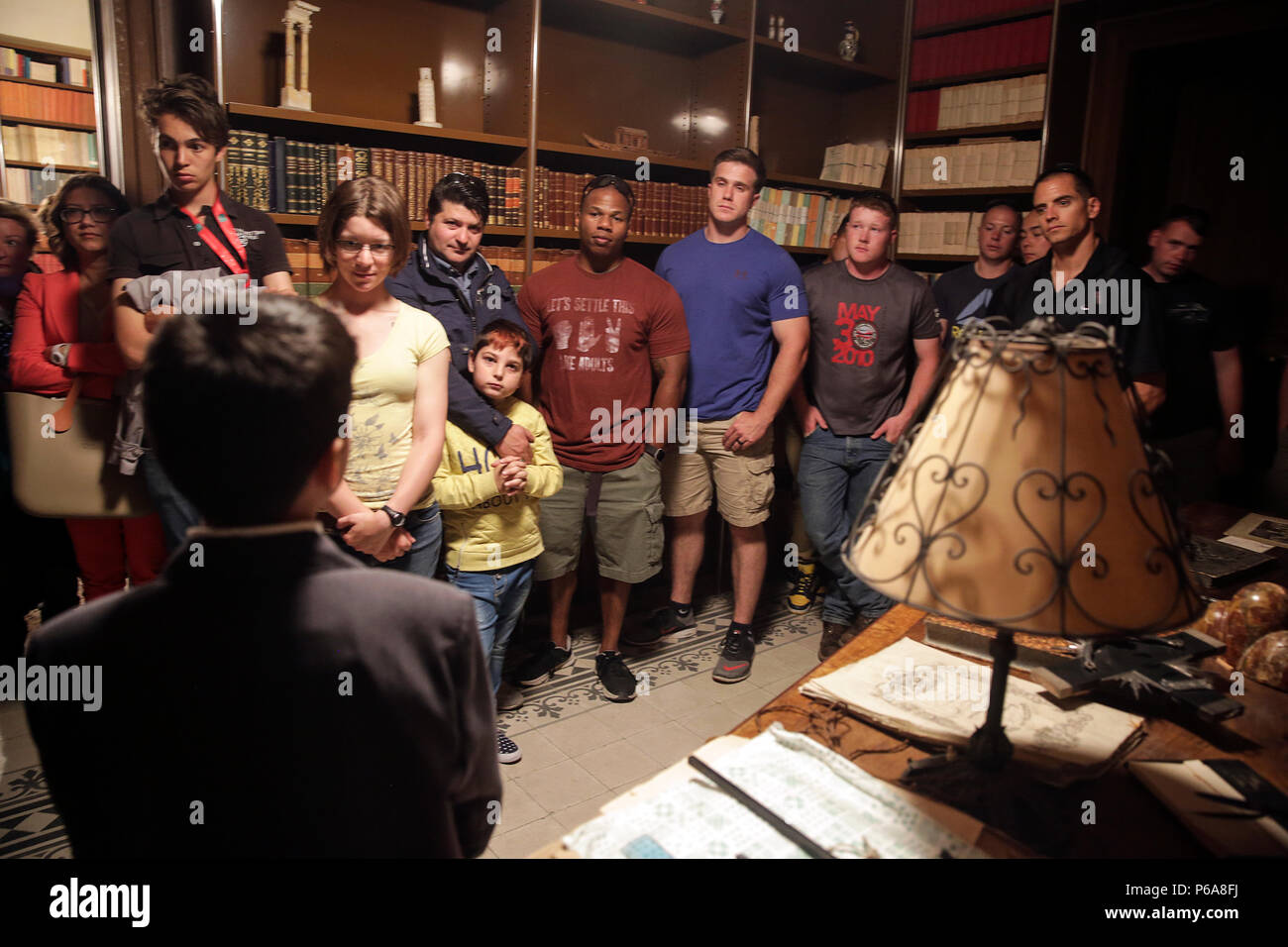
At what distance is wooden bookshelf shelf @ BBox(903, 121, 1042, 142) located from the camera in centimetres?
382

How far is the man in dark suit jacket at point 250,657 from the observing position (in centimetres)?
67

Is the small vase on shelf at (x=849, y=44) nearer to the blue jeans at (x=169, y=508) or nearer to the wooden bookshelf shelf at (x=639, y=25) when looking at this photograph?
the wooden bookshelf shelf at (x=639, y=25)

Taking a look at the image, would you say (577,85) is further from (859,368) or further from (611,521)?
(611,521)

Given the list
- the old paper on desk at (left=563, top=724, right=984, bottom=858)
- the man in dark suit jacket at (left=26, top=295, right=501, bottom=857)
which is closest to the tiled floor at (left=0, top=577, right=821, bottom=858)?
the old paper on desk at (left=563, top=724, right=984, bottom=858)

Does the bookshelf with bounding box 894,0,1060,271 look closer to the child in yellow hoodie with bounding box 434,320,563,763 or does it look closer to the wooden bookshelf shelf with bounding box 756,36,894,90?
the wooden bookshelf shelf with bounding box 756,36,894,90

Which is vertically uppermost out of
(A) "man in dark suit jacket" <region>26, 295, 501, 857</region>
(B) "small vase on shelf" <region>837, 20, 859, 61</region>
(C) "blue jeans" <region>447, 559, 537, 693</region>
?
(B) "small vase on shelf" <region>837, 20, 859, 61</region>

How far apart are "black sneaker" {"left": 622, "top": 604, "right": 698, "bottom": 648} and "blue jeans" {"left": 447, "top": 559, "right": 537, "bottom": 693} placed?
807 mm

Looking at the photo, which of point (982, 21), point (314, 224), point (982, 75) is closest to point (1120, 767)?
point (314, 224)

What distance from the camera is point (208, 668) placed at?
2.21ft

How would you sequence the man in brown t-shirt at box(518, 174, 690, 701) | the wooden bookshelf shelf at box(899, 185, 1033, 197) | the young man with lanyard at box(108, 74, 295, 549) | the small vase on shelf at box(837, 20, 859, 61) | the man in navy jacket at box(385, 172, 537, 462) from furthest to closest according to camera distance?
1. the small vase on shelf at box(837, 20, 859, 61)
2. the wooden bookshelf shelf at box(899, 185, 1033, 197)
3. the man in brown t-shirt at box(518, 174, 690, 701)
4. the man in navy jacket at box(385, 172, 537, 462)
5. the young man with lanyard at box(108, 74, 295, 549)
